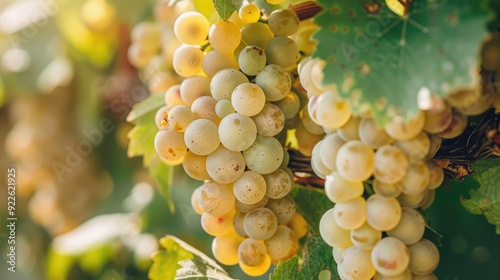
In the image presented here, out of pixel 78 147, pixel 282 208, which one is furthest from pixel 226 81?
pixel 78 147

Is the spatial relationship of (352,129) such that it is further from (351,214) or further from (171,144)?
(171,144)

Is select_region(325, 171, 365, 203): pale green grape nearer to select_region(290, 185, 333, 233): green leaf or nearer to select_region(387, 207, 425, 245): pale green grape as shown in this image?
select_region(387, 207, 425, 245): pale green grape

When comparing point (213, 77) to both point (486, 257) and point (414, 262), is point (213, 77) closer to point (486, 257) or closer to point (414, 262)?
point (414, 262)

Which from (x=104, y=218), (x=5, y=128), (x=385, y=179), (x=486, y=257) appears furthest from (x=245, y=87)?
(x=5, y=128)

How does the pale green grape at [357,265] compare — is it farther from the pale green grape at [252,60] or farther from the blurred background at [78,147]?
the blurred background at [78,147]

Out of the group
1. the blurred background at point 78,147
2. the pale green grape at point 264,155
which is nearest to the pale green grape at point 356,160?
the pale green grape at point 264,155
